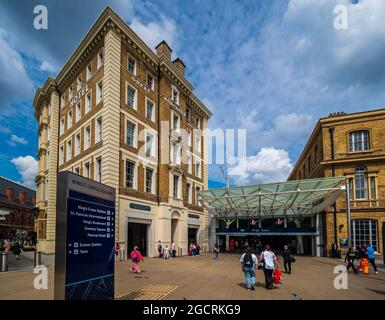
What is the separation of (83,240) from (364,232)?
2967cm

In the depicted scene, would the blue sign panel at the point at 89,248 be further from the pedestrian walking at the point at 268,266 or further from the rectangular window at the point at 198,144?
the rectangular window at the point at 198,144

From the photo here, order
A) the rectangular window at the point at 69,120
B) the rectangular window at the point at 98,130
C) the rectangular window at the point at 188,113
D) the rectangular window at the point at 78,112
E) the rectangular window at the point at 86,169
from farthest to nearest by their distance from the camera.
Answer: the rectangular window at the point at 188,113
the rectangular window at the point at 69,120
the rectangular window at the point at 78,112
the rectangular window at the point at 86,169
the rectangular window at the point at 98,130

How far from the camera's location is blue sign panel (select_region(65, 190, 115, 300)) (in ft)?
20.1

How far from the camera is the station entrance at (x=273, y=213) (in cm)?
2844

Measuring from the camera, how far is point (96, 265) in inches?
275

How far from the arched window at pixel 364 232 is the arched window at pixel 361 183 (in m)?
2.41

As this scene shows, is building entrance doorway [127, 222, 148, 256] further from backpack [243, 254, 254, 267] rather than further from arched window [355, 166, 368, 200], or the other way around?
arched window [355, 166, 368, 200]

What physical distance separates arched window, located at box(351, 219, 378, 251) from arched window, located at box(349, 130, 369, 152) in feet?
23.4

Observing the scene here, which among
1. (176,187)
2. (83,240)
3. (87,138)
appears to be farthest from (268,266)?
(176,187)

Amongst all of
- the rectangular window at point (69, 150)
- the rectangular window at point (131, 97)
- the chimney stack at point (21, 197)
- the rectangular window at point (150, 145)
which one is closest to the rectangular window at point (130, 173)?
the rectangular window at point (150, 145)

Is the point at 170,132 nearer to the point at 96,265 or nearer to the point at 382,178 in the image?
the point at 382,178

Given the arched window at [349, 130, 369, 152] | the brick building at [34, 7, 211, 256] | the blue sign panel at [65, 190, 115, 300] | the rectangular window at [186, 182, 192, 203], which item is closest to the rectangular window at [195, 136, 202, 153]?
the brick building at [34, 7, 211, 256]
